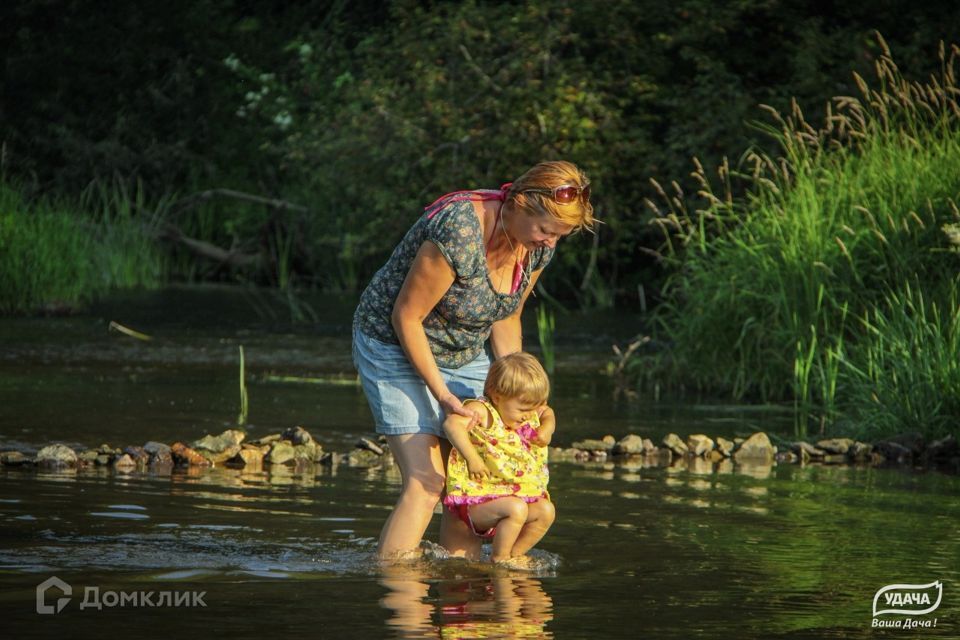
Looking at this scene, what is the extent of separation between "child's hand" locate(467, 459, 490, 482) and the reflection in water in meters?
0.37

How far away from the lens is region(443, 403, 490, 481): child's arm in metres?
6.08

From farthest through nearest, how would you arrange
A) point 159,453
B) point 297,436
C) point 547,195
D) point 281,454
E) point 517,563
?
point 297,436, point 281,454, point 159,453, point 517,563, point 547,195

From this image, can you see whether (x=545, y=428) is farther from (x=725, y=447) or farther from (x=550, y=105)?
(x=550, y=105)

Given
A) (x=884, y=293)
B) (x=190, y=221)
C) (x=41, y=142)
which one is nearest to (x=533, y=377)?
(x=884, y=293)

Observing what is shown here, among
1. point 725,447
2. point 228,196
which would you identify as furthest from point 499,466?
point 228,196

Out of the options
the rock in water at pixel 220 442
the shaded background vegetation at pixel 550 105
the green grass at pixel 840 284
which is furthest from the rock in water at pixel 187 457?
the shaded background vegetation at pixel 550 105

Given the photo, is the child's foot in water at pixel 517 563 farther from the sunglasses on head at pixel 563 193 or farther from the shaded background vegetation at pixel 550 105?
the shaded background vegetation at pixel 550 105

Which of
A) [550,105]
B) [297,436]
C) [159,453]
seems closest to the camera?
[159,453]

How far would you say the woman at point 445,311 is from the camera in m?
5.98

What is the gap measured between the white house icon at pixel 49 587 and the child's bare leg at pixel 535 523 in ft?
5.57

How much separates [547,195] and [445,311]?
0.62 meters

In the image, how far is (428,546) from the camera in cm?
673

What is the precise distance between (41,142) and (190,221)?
5.57 m

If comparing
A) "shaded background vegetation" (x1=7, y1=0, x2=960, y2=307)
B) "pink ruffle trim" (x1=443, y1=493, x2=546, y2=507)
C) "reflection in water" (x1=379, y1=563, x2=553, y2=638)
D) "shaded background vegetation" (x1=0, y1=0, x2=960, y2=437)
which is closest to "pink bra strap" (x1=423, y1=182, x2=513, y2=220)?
"pink ruffle trim" (x1=443, y1=493, x2=546, y2=507)
